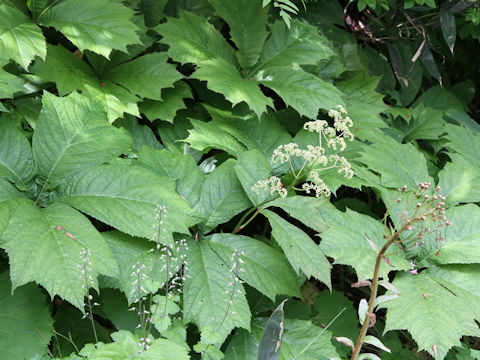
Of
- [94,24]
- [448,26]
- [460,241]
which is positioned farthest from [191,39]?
[448,26]

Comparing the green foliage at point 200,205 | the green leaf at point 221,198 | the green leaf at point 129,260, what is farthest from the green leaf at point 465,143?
the green leaf at point 129,260

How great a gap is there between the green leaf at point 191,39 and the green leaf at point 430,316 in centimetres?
143

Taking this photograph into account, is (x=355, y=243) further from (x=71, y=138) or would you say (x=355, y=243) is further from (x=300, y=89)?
(x=71, y=138)

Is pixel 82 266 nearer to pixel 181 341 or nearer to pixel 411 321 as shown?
pixel 181 341

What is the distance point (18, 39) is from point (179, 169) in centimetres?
85

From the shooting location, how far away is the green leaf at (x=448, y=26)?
2936 millimetres

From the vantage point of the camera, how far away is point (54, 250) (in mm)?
1522

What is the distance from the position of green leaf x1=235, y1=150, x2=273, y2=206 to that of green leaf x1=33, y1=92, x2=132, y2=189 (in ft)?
1.55

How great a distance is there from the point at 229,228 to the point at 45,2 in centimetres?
136

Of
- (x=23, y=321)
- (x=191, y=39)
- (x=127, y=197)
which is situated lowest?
(x=23, y=321)

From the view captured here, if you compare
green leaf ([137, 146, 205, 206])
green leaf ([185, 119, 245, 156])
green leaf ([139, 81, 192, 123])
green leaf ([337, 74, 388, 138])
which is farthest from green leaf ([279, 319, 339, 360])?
green leaf ([337, 74, 388, 138])

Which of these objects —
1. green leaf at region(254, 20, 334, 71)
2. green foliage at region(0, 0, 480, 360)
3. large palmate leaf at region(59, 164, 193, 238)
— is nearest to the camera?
green foliage at region(0, 0, 480, 360)

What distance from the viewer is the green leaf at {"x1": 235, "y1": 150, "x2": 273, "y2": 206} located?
1.91 m

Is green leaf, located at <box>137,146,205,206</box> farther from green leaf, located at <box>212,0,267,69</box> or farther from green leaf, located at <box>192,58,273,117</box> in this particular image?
green leaf, located at <box>212,0,267,69</box>
